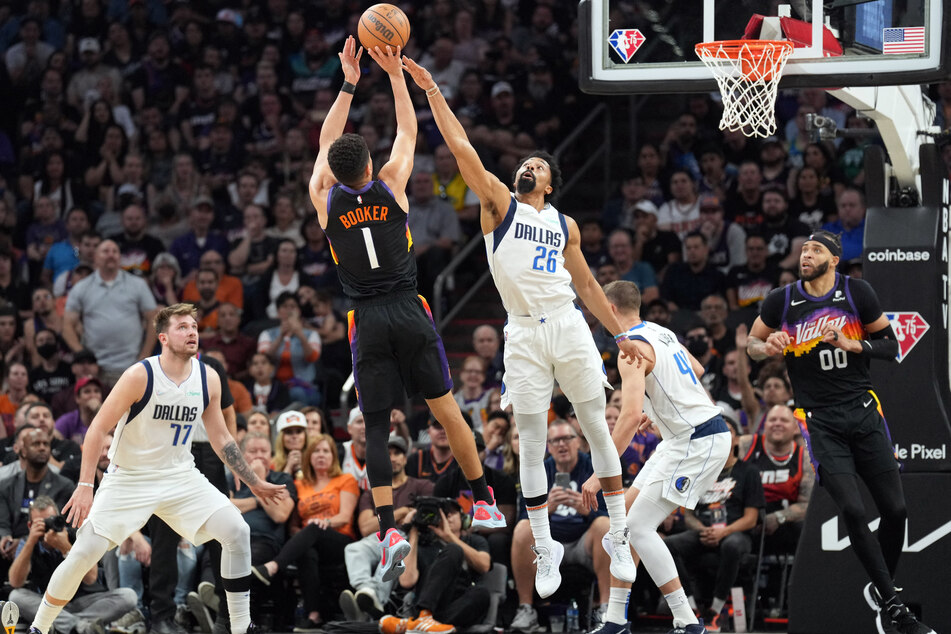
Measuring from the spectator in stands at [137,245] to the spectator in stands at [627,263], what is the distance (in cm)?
575

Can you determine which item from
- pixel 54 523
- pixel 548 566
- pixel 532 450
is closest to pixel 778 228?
pixel 532 450

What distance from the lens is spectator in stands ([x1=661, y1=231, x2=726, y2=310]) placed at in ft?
47.8

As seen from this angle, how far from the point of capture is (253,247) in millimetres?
16547

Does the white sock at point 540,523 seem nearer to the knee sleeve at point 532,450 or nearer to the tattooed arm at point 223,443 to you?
the knee sleeve at point 532,450

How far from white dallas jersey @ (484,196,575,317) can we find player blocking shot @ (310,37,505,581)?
54cm

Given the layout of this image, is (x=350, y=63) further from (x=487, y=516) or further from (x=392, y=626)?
(x=392, y=626)

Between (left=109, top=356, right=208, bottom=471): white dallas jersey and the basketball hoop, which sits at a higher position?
the basketball hoop

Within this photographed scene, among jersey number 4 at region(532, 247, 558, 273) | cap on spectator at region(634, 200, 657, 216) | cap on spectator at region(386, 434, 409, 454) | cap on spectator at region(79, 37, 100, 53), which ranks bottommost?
cap on spectator at region(386, 434, 409, 454)

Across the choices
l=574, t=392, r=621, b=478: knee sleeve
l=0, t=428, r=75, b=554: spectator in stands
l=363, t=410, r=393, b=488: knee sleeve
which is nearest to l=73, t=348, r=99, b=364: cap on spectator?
l=0, t=428, r=75, b=554: spectator in stands

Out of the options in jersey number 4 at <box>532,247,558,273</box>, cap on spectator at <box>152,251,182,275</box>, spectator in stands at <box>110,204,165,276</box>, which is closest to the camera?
jersey number 4 at <box>532,247,558,273</box>

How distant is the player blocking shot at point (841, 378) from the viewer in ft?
30.1

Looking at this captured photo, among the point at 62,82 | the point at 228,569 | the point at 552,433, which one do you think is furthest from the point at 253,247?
the point at 228,569

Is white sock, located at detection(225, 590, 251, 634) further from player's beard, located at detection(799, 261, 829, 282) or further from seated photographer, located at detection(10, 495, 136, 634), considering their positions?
player's beard, located at detection(799, 261, 829, 282)

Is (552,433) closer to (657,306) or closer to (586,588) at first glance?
(586,588)
